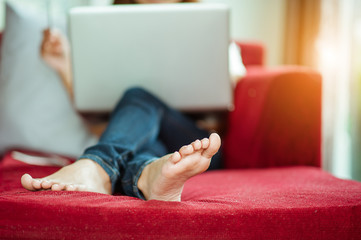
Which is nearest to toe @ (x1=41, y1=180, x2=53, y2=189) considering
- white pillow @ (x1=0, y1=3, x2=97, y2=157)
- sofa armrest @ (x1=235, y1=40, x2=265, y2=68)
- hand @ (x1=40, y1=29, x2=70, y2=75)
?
white pillow @ (x1=0, y1=3, x2=97, y2=157)

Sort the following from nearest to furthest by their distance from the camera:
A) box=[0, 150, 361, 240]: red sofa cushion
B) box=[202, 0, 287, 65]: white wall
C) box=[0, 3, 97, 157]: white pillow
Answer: box=[0, 150, 361, 240]: red sofa cushion → box=[0, 3, 97, 157]: white pillow → box=[202, 0, 287, 65]: white wall

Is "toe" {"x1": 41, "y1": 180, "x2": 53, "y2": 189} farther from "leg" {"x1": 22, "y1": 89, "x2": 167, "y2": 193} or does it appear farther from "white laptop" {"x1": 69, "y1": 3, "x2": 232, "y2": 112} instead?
"white laptop" {"x1": 69, "y1": 3, "x2": 232, "y2": 112}

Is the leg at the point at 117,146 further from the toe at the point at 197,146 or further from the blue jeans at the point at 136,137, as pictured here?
the toe at the point at 197,146

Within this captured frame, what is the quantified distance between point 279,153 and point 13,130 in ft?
2.73

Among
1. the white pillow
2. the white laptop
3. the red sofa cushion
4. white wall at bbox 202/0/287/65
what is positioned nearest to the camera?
the red sofa cushion

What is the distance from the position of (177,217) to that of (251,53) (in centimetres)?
133

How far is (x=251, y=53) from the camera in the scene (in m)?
1.69

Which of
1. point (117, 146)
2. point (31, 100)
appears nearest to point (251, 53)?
point (31, 100)

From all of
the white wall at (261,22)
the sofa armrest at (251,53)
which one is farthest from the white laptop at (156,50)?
the white wall at (261,22)

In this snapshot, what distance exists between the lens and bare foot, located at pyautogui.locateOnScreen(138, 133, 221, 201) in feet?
1.83

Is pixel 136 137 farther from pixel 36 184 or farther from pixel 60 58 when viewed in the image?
pixel 60 58

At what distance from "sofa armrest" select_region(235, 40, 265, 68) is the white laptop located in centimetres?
78

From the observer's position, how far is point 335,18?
1.80 m

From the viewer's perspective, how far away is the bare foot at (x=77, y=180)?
0.58m
